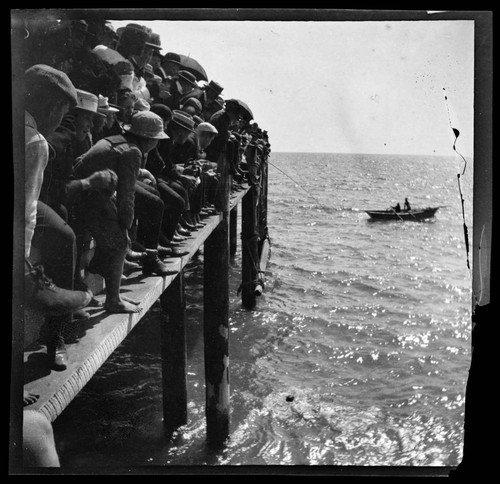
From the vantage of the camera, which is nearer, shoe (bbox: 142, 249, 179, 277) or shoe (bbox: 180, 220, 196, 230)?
shoe (bbox: 142, 249, 179, 277)

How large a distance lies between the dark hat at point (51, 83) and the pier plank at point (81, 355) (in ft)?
4.38

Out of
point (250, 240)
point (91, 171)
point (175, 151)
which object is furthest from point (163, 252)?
point (250, 240)

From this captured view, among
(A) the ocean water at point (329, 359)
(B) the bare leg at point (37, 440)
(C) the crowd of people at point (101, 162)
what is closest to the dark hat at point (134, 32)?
(C) the crowd of people at point (101, 162)

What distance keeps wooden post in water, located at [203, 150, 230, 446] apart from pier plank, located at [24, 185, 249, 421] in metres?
1.60

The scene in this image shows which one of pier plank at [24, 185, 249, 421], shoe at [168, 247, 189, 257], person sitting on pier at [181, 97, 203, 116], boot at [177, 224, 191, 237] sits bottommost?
pier plank at [24, 185, 249, 421]

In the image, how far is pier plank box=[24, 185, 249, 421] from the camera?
118 inches

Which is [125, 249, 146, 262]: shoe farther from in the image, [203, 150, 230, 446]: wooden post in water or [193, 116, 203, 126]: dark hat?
[193, 116, 203, 126]: dark hat

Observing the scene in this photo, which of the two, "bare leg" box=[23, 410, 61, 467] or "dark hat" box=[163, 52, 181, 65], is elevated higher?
"dark hat" box=[163, 52, 181, 65]

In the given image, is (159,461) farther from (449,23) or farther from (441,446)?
(449,23)

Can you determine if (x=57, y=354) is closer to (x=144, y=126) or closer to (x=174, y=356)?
(x=144, y=126)

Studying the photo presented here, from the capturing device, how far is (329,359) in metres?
8.26

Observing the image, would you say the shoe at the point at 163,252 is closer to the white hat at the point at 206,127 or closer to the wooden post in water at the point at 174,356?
the wooden post in water at the point at 174,356

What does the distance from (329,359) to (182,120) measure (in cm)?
468

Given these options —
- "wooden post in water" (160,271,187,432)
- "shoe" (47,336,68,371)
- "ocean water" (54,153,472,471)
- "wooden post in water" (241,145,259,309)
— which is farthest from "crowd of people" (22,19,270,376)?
"wooden post in water" (241,145,259,309)
